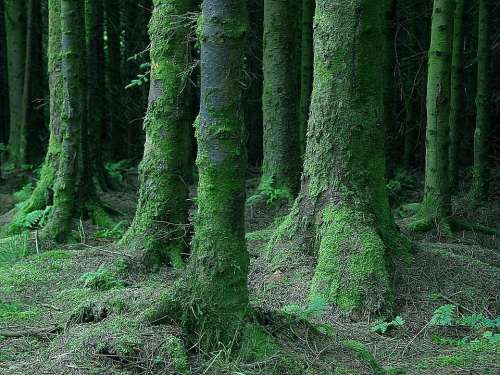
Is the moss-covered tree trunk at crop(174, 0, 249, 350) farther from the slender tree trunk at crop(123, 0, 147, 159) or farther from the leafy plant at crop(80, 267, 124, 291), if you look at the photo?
the slender tree trunk at crop(123, 0, 147, 159)

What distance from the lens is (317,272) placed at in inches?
289

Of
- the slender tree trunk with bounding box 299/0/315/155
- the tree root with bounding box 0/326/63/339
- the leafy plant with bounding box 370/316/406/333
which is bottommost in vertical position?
the leafy plant with bounding box 370/316/406/333

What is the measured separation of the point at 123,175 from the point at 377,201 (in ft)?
36.2

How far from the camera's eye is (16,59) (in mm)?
20234

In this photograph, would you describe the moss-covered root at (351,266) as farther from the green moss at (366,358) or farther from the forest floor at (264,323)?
the green moss at (366,358)

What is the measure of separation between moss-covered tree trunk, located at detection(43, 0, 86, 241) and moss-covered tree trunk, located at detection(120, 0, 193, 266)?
1684 mm

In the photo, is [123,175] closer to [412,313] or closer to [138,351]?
[412,313]

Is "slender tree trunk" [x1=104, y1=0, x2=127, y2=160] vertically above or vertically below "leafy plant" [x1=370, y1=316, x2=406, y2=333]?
above

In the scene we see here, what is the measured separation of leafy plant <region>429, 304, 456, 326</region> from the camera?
661cm

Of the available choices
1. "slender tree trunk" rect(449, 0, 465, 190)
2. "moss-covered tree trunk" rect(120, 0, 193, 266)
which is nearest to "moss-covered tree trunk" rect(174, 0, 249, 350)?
"moss-covered tree trunk" rect(120, 0, 193, 266)

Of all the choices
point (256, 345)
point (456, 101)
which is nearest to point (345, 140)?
point (256, 345)

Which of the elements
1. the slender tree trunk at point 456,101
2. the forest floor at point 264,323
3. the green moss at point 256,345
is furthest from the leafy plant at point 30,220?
the slender tree trunk at point 456,101

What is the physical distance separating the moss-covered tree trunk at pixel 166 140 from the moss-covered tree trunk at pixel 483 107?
22.5ft

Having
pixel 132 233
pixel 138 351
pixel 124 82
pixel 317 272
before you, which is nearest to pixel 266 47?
pixel 132 233
